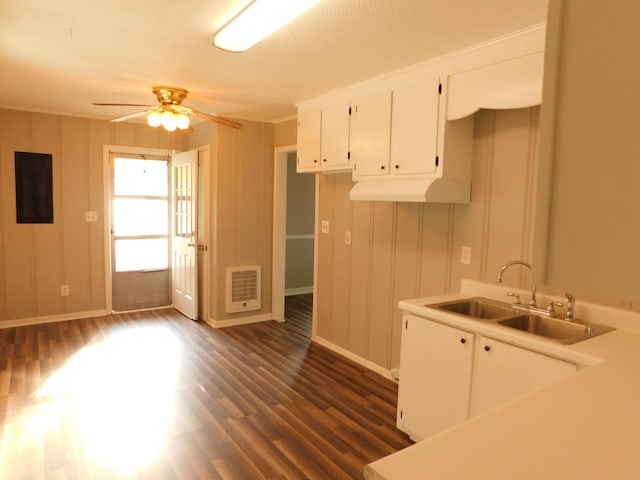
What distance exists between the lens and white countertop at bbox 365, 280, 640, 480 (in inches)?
33.3

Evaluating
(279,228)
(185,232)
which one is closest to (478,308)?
(279,228)

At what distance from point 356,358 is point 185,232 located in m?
2.72

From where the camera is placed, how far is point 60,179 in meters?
4.91

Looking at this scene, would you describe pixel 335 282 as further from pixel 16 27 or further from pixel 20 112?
pixel 20 112

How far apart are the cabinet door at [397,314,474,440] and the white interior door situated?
3.16 metres

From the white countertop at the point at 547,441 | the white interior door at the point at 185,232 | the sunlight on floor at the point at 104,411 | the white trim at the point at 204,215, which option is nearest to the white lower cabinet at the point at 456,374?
the white countertop at the point at 547,441

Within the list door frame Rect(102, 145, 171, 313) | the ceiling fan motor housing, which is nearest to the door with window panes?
door frame Rect(102, 145, 171, 313)

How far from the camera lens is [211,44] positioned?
8.64ft

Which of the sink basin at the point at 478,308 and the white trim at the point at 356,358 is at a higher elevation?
the sink basin at the point at 478,308

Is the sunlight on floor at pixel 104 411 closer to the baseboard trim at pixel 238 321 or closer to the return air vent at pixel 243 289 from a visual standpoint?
the baseboard trim at pixel 238 321

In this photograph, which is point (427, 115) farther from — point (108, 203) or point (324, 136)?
point (108, 203)

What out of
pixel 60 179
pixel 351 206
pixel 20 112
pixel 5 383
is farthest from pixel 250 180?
pixel 5 383

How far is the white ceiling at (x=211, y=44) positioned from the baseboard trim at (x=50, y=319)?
2.48 m

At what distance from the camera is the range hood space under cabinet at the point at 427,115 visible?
2391mm
